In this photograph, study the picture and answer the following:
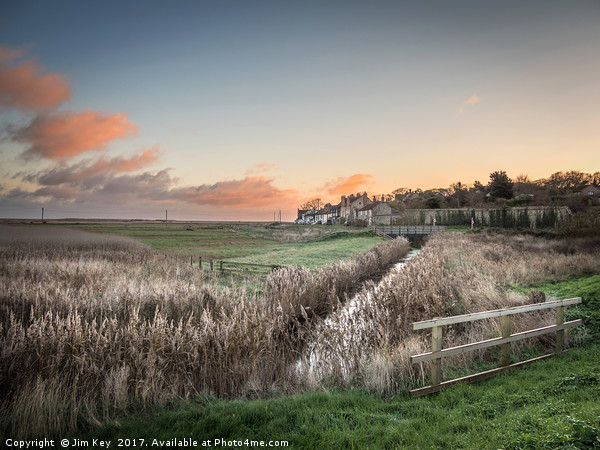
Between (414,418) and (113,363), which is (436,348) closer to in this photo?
(414,418)

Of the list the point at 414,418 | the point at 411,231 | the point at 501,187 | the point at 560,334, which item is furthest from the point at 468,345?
the point at 501,187

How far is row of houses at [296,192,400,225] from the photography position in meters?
87.9

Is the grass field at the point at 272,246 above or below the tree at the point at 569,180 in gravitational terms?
below

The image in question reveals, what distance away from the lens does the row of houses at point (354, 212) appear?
87875mm

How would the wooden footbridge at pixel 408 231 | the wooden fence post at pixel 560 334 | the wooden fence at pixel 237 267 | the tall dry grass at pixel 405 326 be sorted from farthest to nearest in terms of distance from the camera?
the wooden footbridge at pixel 408 231, the wooden fence at pixel 237 267, the wooden fence post at pixel 560 334, the tall dry grass at pixel 405 326

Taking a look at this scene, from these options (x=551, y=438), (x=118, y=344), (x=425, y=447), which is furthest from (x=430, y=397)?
(x=118, y=344)

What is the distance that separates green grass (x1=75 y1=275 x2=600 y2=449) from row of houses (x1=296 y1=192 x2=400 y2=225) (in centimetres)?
7737

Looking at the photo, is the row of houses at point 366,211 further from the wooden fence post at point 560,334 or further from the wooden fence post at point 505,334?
the wooden fence post at point 505,334

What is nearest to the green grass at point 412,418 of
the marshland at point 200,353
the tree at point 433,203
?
the marshland at point 200,353

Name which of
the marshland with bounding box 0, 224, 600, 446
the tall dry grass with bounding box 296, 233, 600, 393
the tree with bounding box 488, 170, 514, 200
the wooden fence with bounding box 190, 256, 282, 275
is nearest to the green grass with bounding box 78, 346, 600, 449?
the marshland with bounding box 0, 224, 600, 446

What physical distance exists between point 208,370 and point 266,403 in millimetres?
2024

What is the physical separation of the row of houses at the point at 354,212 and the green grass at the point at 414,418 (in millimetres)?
77372

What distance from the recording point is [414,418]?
16.3ft

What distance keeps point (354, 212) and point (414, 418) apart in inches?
4358
